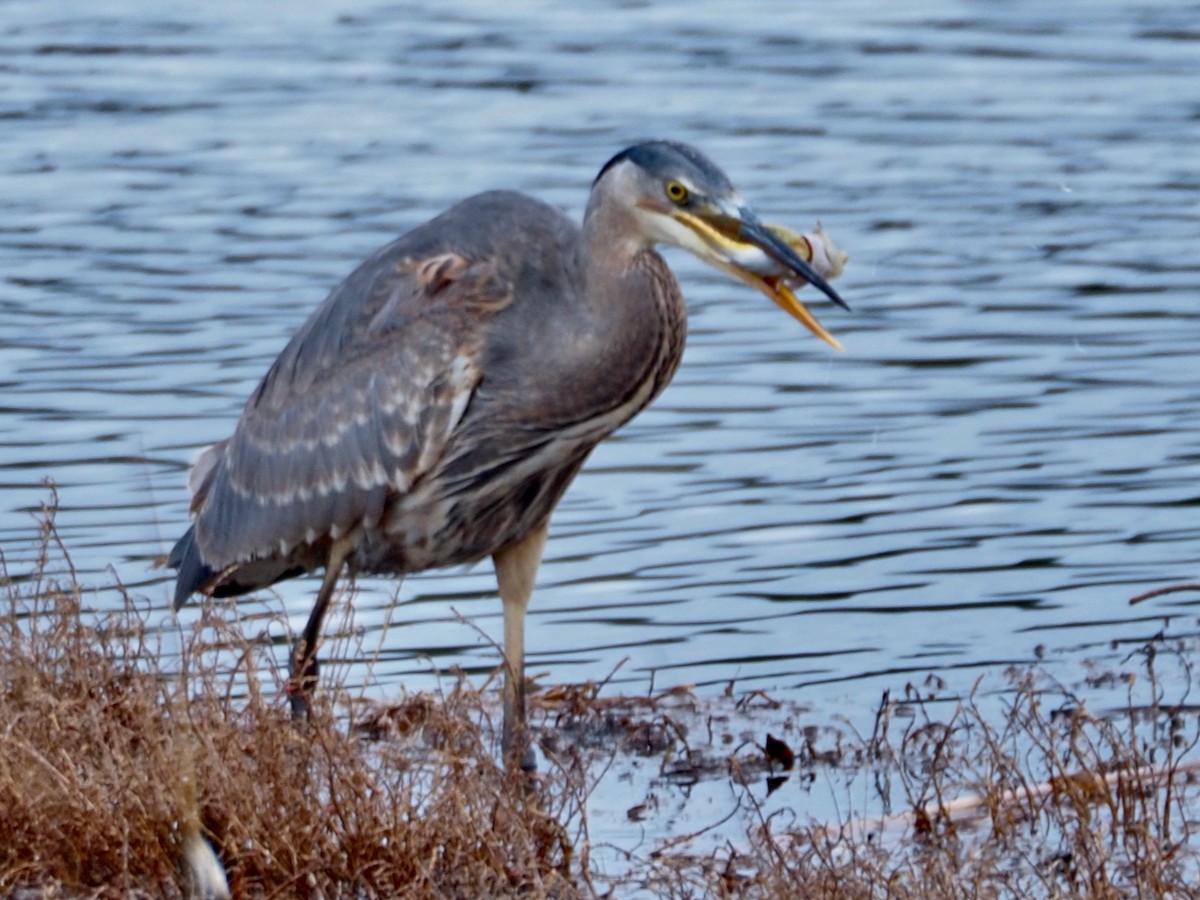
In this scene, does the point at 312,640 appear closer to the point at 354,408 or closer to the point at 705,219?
the point at 354,408

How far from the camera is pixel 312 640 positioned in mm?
7293

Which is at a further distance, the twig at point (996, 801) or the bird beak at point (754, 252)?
the bird beak at point (754, 252)

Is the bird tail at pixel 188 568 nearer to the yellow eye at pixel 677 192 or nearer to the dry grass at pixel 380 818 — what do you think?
the dry grass at pixel 380 818

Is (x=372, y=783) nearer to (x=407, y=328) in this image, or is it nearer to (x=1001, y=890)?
(x=1001, y=890)

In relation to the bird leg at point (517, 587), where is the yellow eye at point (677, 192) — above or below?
above

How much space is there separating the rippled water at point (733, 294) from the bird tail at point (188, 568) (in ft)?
0.79

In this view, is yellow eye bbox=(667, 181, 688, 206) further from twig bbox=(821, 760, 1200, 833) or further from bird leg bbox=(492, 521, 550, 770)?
twig bbox=(821, 760, 1200, 833)

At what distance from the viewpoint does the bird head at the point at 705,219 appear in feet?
21.3

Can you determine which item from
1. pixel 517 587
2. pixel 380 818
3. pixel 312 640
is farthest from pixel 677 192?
pixel 380 818

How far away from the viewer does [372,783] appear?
18.6 ft

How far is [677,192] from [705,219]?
0.11m

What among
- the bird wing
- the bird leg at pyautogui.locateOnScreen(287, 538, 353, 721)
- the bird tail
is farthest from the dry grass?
the bird tail

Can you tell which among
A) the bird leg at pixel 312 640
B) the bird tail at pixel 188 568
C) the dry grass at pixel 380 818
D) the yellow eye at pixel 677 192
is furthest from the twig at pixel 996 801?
the bird tail at pixel 188 568

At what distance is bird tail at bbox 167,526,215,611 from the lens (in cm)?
788
